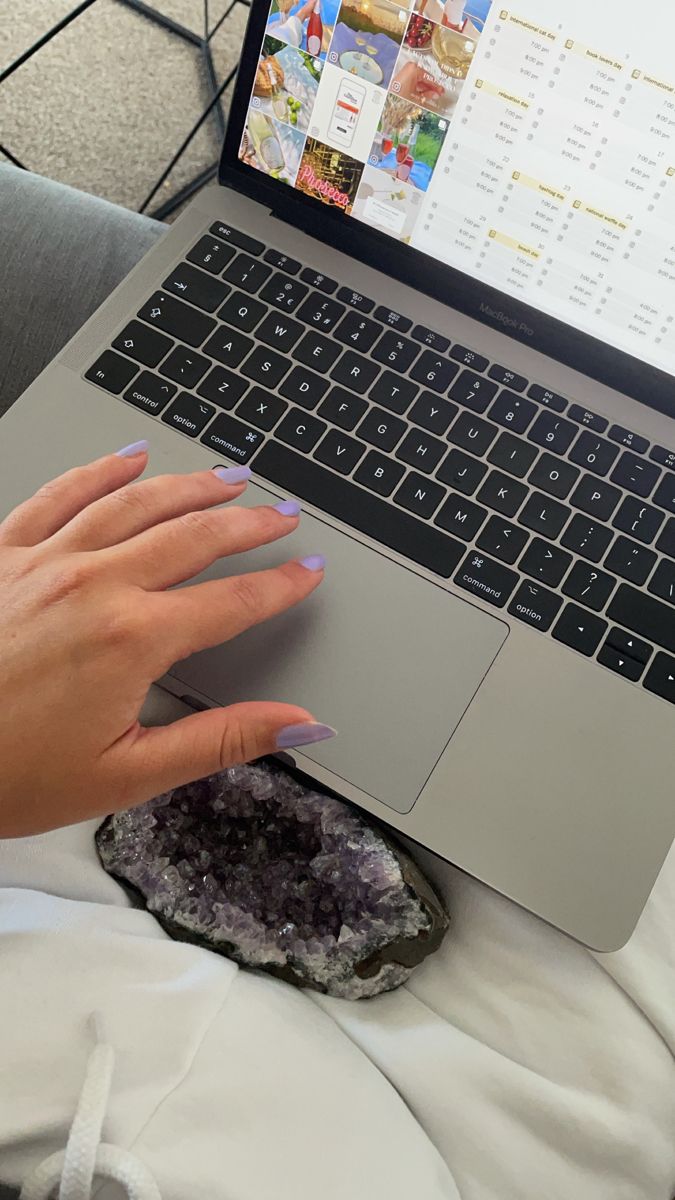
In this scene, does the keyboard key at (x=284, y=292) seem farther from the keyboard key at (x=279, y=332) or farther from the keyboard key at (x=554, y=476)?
the keyboard key at (x=554, y=476)

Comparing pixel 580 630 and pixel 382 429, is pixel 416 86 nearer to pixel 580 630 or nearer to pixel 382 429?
pixel 382 429

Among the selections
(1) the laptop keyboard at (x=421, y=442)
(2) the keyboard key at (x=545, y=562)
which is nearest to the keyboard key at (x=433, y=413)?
(1) the laptop keyboard at (x=421, y=442)

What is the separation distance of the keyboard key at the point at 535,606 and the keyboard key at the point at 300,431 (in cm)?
17

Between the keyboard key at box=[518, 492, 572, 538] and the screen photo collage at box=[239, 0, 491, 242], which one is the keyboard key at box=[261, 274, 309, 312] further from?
the keyboard key at box=[518, 492, 572, 538]

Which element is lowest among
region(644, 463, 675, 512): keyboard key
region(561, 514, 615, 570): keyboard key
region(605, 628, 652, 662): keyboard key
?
region(605, 628, 652, 662): keyboard key

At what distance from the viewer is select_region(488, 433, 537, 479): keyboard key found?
0.60 metres

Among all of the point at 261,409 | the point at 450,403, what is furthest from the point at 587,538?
the point at 261,409

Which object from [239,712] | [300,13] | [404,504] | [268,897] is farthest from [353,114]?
[268,897]

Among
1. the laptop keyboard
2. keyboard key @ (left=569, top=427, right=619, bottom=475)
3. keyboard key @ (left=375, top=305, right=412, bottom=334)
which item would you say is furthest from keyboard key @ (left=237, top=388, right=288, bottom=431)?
keyboard key @ (left=569, top=427, right=619, bottom=475)

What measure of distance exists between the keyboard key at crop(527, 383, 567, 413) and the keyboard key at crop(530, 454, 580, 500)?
39 mm

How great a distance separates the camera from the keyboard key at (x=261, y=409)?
23.5 inches

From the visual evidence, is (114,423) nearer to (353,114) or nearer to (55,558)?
(55,558)

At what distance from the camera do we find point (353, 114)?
563 millimetres

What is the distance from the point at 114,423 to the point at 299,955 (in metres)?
0.37
